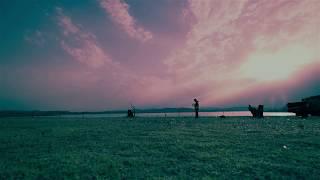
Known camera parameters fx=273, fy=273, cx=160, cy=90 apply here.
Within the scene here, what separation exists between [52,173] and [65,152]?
313 cm

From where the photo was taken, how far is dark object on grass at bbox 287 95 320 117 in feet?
131

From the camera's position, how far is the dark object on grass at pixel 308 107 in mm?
40062

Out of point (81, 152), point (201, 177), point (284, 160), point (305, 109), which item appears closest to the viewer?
point (201, 177)

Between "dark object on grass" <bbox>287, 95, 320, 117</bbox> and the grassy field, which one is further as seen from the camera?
"dark object on grass" <bbox>287, 95, 320, 117</bbox>

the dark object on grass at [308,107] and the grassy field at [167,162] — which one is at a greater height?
the dark object on grass at [308,107]

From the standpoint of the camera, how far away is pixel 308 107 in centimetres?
4088

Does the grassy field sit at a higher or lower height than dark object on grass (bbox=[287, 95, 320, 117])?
lower

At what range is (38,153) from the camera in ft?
33.1

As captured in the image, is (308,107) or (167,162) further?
(308,107)

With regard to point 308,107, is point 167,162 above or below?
below

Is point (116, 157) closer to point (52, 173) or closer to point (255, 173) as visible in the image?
point (52, 173)

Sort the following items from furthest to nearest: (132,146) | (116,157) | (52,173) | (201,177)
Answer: (132,146), (116,157), (52,173), (201,177)

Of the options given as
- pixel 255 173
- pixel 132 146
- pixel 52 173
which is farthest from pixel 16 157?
pixel 255 173

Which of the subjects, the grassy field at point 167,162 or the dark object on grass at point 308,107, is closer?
the grassy field at point 167,162
